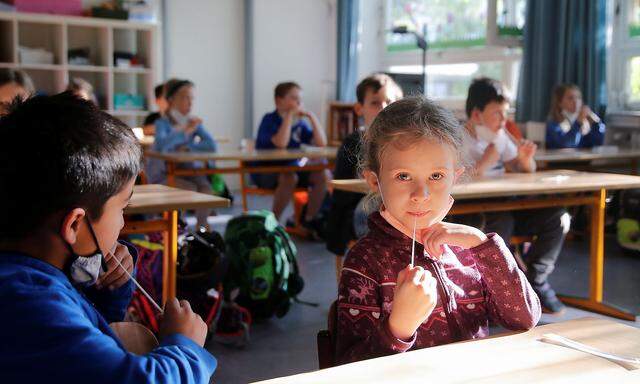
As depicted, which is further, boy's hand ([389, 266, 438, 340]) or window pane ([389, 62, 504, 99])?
A: window pane ([389, 62, 504, 99])

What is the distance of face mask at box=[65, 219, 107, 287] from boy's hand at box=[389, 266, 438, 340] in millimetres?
435

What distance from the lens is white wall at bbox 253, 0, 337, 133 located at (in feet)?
25.6

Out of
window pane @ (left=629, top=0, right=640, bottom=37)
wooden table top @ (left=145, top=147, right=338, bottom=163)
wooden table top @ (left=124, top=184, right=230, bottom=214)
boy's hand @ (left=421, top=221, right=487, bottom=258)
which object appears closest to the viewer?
boy's hand @ (left=421, top=221, right=487, bottom=258)

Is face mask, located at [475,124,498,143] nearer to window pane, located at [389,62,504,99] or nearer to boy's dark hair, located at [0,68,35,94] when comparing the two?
boy's dark hair, located at [0,68,35,94]

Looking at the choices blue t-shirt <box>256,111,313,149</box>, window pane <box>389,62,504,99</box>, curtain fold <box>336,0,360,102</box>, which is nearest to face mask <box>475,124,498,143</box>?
blue t-shirt <box>256,111,313,149</box>

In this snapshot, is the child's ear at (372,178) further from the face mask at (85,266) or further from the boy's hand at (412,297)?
the face mask at (85,266)

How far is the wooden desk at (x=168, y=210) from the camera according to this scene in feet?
8.36

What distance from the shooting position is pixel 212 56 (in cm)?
758

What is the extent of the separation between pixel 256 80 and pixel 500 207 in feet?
16.0

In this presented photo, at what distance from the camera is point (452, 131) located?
1.43 metres

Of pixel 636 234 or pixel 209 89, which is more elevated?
pixel 209 89

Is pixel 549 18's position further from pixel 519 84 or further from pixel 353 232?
pixel 353 232

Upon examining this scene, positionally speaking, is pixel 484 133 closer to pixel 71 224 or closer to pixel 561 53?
pixel 561 53

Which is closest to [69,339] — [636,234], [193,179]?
[193,179]
